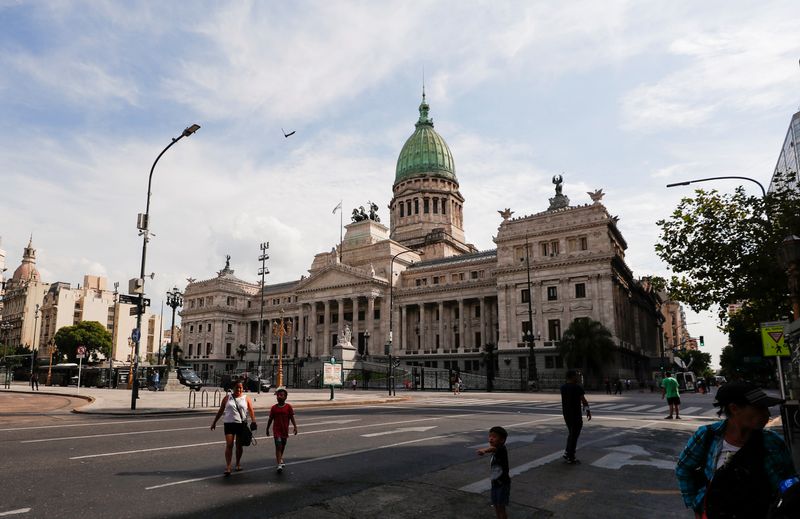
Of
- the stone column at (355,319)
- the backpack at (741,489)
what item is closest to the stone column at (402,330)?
the stone column at (355,319)

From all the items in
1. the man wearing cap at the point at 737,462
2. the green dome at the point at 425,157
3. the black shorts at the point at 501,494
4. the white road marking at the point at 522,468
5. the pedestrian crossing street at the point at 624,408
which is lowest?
the pedestrian crossing street at the point at 624,408

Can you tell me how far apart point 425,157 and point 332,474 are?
92.9 m

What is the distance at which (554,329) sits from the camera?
193ft

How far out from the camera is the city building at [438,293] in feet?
191

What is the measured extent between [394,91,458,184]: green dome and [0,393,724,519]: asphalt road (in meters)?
84.6

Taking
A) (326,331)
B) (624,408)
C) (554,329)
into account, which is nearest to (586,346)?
(554,329)

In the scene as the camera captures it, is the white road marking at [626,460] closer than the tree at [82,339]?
Yes

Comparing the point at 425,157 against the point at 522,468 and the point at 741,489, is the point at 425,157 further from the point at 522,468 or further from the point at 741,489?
the point at 741,489

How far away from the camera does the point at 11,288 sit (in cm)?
13488

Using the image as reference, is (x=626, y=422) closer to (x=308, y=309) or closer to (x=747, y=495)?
(x=747, y=495)

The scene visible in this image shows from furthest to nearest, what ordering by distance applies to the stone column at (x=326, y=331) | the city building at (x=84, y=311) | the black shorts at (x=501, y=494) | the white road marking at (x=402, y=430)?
the city building at (x=84, y=311), the stone column at (x=326, y=331), the white road marking at (x=402, y=430), the black shorts at (x=501, y=494)

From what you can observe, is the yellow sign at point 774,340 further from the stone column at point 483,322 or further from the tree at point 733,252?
the stone column at point 483,322

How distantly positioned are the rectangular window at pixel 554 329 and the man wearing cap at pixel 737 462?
56738 mm

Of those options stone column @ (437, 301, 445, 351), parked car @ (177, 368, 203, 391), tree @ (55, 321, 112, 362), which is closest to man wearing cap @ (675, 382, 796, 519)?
parked car @ (177, 368, 203, 391)
